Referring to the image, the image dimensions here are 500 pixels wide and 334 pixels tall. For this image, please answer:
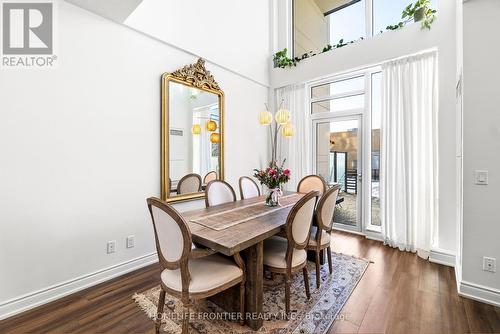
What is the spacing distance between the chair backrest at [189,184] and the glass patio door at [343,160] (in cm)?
232

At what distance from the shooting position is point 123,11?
2.32m

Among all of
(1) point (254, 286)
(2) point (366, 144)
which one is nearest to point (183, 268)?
(1) point (254, 286)

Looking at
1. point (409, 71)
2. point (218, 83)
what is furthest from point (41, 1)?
point (409, 71)

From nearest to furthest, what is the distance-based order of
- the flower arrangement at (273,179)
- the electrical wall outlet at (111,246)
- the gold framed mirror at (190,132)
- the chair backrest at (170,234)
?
1. the chair backrest at (170,234)
2. the electrical wall outlet at (111,246)
3. the flower arrangement at (273,179)
4. the gold framed mirror at (190,132)

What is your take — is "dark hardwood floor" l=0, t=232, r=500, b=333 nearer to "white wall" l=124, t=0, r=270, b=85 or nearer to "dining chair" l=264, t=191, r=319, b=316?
"dining chair" l=264, t=191, r=319, b=316

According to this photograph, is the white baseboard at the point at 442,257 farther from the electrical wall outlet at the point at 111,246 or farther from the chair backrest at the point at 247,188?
the electrical wall outlet at the point at 111,246

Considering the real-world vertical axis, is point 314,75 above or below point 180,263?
above

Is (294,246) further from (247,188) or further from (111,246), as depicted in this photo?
(111,246)

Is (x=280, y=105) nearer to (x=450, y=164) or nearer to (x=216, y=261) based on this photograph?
(x=450, y=164)

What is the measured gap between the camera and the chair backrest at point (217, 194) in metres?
2.77

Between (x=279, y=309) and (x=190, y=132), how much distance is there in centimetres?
242

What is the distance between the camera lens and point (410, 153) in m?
3.15

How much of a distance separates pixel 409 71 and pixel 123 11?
362cm

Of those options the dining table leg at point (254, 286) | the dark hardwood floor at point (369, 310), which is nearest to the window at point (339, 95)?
the dark hardwood floor at point (369, 310)
